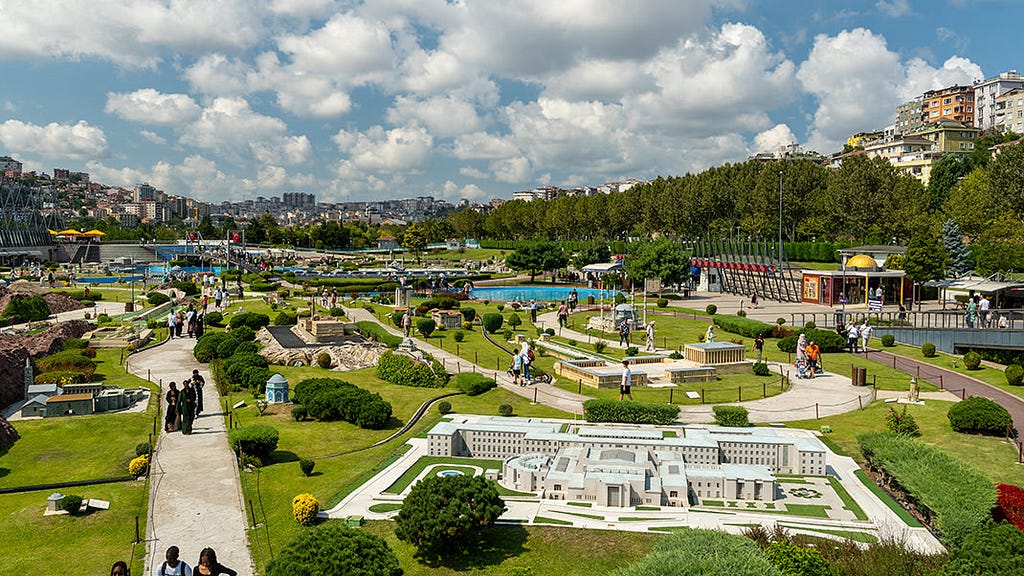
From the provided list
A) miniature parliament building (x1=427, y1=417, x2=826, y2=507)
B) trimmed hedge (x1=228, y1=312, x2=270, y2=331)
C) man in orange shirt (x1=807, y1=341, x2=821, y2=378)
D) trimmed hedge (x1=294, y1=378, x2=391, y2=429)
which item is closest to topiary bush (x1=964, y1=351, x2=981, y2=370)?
man in orange shirt (x1=807, y1=341, x2=821, y2=378)

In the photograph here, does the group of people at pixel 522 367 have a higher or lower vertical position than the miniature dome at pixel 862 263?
lower

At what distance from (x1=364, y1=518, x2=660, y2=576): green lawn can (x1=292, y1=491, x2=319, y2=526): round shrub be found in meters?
1.16

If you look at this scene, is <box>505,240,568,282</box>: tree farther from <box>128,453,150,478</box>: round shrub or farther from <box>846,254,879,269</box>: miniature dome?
<box>128,453,150,478</box>: round shrub

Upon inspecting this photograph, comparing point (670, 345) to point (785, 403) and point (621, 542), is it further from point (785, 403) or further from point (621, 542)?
point (621, 542)

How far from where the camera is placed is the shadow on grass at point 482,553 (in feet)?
42.7

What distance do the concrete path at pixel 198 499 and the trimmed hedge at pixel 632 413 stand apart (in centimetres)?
1056

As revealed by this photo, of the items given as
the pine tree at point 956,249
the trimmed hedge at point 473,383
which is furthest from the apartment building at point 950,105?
the trimmed hedge at point 473,383

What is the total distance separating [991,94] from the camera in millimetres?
139875

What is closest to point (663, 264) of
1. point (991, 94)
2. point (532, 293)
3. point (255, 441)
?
point (532, 293)

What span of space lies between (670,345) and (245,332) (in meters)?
21.2

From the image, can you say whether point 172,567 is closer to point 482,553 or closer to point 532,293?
point 482,553

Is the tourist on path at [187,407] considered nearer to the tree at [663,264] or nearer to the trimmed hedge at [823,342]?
the trimmed hedge at [823,342]

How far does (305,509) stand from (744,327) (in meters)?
30.8

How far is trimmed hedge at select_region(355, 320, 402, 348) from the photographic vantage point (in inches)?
1436
